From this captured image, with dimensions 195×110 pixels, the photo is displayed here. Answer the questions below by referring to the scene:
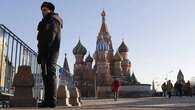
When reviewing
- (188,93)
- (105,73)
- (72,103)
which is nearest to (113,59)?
(105,73)

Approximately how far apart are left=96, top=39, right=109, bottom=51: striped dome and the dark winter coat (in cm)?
8044

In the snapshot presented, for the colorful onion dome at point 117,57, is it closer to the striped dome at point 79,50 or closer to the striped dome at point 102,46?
the striped dome at point 102,46

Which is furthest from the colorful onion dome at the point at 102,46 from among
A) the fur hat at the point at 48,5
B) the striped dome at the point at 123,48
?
the fur hat at the point at 48,5

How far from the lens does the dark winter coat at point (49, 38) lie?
809 cm

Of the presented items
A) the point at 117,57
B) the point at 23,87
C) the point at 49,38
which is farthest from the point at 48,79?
the point at 117,57

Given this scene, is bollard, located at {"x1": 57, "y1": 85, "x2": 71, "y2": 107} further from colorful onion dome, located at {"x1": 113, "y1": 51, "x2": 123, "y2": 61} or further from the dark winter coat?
colorful onion dome, located at {"x1": 113, "y1": 51, "x2": 123, "y2": 61}

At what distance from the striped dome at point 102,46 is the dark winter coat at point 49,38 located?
80440 mm

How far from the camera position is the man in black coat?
809cm

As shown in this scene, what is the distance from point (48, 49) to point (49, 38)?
0.19m

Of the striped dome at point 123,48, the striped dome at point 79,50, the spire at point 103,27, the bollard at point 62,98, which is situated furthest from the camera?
the striped dome at point 123,48

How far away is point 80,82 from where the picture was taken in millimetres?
86625

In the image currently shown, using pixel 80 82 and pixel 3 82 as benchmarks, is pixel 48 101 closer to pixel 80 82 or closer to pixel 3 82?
pixel 3 82

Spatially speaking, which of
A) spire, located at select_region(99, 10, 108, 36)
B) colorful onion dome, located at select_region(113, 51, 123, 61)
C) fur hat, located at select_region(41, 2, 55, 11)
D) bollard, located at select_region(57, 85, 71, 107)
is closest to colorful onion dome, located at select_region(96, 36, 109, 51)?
colorful onion dome, located at select_region(113, 51, 123, 61)

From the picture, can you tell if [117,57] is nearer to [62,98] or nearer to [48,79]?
[62,98]
